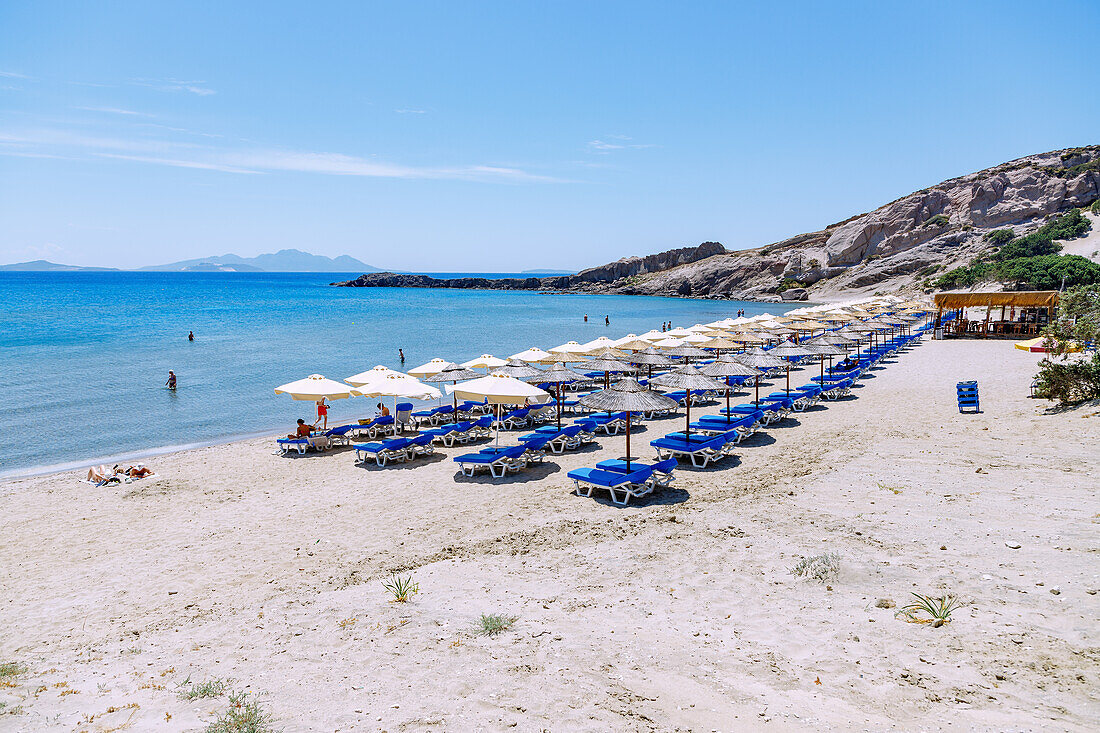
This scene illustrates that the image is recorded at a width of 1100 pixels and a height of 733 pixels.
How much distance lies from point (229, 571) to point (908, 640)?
839cm

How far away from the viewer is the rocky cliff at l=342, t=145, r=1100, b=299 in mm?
79188

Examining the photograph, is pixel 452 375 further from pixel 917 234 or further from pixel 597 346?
pixel 917 234

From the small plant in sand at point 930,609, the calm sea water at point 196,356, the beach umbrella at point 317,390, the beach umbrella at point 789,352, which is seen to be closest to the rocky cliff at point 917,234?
the calm sea water at point 196,356

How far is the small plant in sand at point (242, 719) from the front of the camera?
15.3ft

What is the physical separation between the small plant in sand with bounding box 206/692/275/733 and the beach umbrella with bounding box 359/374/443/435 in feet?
36.4

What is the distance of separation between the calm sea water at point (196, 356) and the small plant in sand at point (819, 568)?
18449 millimetres

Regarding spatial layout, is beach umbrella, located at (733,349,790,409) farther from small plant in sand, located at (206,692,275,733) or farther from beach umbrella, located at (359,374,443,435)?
small plant in sand, located at (206,692,275,733)

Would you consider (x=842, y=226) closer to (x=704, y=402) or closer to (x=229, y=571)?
(x=704, y=402)

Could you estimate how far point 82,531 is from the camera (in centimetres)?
1123

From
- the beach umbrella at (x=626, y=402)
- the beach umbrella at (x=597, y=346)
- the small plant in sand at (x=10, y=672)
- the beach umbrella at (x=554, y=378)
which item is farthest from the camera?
the beach umbrella at (x=597, y=346)

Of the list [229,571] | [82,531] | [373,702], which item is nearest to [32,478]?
[82,531]

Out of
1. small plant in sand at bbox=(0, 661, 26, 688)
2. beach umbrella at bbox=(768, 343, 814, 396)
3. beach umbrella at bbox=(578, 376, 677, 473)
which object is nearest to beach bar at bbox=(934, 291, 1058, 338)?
beach umbrella at bbox=(768, 343, 814, 396)

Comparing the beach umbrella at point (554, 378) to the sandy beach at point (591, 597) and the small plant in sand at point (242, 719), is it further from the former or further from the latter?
the small plant in sand at point (242, 719)

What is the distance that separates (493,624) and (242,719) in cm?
227
